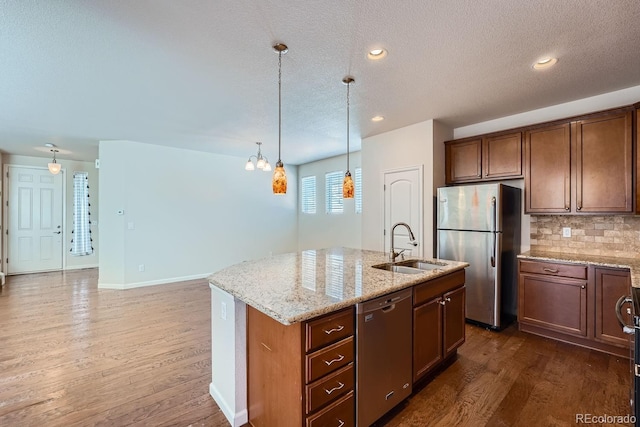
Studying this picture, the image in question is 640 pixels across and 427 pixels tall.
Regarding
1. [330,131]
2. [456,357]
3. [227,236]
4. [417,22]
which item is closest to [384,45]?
[417,22]

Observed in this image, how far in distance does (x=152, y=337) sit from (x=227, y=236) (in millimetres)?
3365

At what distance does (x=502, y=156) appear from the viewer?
3537mm

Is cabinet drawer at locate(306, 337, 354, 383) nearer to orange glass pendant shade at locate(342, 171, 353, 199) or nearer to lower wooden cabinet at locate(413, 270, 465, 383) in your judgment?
lower wooden cabinet at locate(413, 270, 465, 383)

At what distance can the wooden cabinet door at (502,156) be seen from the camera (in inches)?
135

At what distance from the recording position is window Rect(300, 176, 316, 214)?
23.1ft

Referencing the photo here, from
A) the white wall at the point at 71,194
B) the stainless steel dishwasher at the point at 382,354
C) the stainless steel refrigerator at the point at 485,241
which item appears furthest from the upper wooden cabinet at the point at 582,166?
the white wall at the point at 71,194

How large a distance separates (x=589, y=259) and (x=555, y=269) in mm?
315

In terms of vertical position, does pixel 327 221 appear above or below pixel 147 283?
above

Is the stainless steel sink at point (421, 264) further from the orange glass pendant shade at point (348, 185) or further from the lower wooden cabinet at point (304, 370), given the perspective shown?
the lower wooden cabinet at point (304, 370)

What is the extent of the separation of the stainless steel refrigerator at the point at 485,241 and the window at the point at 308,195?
376cm

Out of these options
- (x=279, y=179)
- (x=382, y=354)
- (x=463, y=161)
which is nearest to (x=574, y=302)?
(x=463, y=161)

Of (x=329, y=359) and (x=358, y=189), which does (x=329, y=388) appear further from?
(x=358, y=189)

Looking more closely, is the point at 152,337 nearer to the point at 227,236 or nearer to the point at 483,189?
the point at 227,236

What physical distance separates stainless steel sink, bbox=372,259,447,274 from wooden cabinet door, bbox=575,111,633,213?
1.80 m
